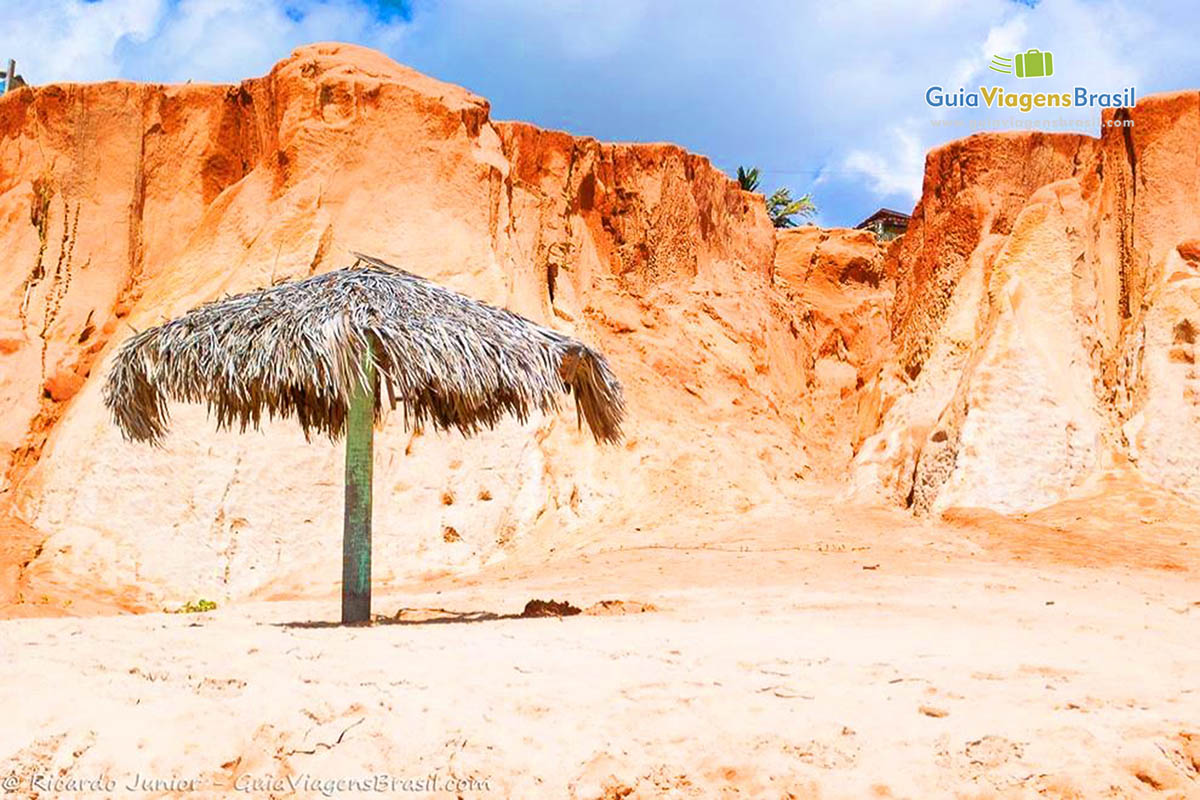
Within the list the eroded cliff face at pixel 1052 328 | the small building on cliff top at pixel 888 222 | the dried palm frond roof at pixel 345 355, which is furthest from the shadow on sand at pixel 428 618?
the small building on cliff top at pixel 888 222

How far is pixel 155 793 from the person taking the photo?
176 inches

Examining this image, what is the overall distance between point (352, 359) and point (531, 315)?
30.3 ft

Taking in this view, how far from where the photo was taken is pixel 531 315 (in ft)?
54.6

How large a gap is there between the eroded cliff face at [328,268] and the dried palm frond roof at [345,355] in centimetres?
499

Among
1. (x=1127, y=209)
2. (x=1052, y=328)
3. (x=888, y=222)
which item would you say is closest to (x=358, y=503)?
(x=1052, y=328)

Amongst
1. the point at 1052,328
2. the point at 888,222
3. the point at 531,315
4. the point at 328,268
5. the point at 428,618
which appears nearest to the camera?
the point at 428,618

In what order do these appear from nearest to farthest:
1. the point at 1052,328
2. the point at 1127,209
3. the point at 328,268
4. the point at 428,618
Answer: the point at 428,618, the point at 1052,328, the point at 1127,209, the point at 328,268

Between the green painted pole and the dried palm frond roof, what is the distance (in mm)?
163

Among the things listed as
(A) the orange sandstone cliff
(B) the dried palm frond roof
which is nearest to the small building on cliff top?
(A) the orange sandstone cliff

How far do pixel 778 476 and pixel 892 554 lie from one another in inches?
219

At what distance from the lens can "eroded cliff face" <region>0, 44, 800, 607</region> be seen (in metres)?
14.1

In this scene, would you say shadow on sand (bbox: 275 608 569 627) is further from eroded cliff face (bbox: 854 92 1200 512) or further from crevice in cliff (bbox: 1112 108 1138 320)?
crevice in cliff (bbox: 1112 108 1138 320)

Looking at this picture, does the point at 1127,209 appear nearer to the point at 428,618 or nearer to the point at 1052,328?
the point at 1052,328

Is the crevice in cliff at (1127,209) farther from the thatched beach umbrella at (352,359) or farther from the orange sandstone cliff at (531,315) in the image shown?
the thatched beach umbrella at (352,359)
